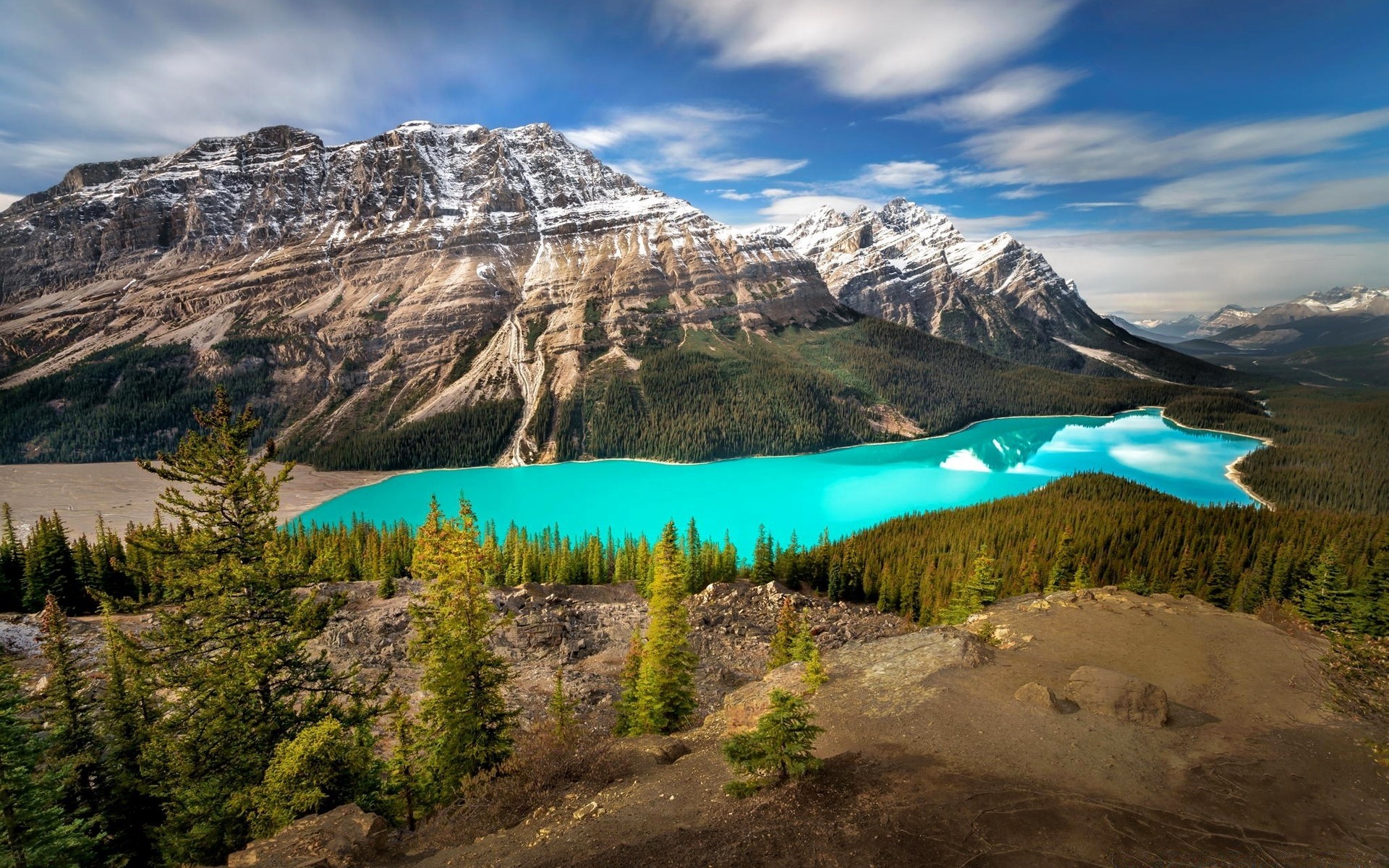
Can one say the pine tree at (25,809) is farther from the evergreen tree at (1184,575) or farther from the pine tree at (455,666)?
the evergreen tree at (1184,575)

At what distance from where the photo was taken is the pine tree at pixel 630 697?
1029 inches

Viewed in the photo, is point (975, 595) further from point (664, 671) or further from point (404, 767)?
point (404, 767)

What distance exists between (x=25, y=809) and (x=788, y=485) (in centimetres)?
11992

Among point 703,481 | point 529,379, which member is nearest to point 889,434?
point 703,481

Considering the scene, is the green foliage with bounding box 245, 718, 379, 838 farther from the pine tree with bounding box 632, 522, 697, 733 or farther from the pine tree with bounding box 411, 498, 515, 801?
the pine tree with bounding box 632, 522, 697, 733

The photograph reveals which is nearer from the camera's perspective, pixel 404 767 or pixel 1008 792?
pixel 1008 792

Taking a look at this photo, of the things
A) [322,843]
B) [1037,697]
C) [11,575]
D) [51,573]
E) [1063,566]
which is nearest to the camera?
[322,843]

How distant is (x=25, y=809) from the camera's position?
12.5 meters

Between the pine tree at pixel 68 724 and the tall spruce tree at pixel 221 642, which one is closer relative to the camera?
the tall spruce tree at pixel 221 642

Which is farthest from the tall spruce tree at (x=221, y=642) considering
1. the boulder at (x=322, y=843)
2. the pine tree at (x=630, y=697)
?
the pine tree at (x=630, y=697)

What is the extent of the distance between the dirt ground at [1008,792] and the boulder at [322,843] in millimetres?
938

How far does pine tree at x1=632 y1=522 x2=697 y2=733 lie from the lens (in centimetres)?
2525

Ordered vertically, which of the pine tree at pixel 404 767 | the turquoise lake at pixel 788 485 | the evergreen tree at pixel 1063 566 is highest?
the pine tree at pixel 404 767

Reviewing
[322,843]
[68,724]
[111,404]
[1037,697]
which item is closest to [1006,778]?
[1037,697]
